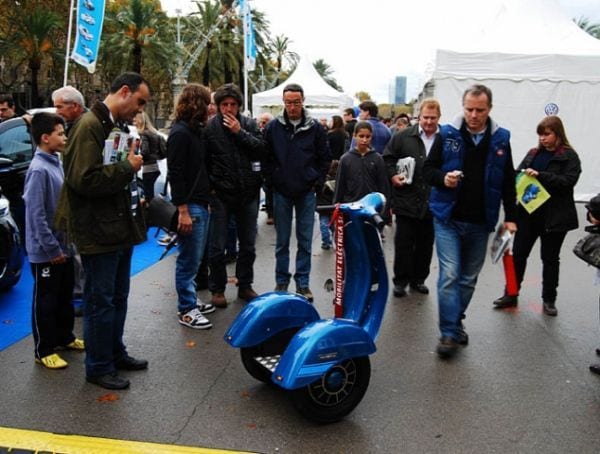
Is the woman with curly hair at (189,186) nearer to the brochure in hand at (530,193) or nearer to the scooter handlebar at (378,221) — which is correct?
the scooter handlebar at (378,221)

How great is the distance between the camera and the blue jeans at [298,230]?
225 inches

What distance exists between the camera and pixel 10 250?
18.2 feet

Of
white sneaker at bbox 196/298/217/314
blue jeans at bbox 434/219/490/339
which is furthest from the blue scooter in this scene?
white sneaker at bbox 196/298/217/314

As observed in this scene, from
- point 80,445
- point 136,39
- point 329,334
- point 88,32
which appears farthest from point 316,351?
point 136,39

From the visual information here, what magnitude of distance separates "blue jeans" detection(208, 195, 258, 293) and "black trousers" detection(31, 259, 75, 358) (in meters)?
1.52

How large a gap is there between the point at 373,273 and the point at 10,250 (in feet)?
12.1

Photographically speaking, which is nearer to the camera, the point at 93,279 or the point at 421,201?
the point at 93,279

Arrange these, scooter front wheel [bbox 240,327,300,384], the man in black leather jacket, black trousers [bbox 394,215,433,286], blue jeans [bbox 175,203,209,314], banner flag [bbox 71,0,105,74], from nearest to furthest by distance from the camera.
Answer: scooter front wheel [bbox 240,327,300,384], blue jeans [bbox 175,203,209,314], the man in black leather jacket, black trousers [bbox 394,215,433,286], banner flag [bbox 71,0,105,74]

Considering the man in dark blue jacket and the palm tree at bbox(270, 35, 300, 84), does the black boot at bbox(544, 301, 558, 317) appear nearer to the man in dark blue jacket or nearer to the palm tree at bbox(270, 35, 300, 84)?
the man in dark blue jacket

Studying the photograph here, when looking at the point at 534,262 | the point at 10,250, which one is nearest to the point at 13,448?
the point at 10,250

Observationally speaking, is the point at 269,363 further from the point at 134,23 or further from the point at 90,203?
the point at 134,23

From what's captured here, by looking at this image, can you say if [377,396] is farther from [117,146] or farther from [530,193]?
[530,193]

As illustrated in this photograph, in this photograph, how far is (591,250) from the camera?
409 centimetres

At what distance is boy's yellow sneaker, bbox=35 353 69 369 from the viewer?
4.09 m
